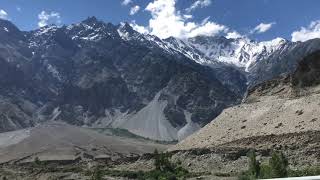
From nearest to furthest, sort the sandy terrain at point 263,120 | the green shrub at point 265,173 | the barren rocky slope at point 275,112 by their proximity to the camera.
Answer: the green shrub at point 265,173 → the sandy terrain at point 263,120 → the barren rocky slope at point 275,112

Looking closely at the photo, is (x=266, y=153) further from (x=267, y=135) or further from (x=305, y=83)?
(x=305, y=83)

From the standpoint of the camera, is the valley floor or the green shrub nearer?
the green shrub

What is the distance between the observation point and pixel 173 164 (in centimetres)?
8731

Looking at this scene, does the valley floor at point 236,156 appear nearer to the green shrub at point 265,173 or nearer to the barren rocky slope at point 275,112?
the barren rocky slope at point 275,112

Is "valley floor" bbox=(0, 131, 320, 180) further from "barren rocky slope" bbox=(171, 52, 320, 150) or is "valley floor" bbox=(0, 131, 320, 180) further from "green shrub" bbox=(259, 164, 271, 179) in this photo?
"green shrub" bbox=(259, 164, 271, 179)

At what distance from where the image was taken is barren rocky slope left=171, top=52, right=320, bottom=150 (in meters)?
94.9

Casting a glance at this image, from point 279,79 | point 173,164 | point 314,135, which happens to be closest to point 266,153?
point 314,135

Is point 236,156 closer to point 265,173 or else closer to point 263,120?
point 263,120

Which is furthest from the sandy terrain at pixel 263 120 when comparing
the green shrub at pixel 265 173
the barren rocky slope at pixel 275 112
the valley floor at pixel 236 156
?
the green shrub at pixel 265 173

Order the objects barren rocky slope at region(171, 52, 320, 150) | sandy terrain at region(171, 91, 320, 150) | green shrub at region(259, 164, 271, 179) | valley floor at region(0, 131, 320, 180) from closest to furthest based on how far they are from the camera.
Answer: green shrub at region(259, 164, 271, 179), valley floor at region(0, 131, 320, 180), sandy terrain at region(171, 91, 320, 150), barren rocky slope at region(171, 52, 320, 150)

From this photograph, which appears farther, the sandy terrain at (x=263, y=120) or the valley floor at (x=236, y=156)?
the sandy terrain at (x=263, y=120)

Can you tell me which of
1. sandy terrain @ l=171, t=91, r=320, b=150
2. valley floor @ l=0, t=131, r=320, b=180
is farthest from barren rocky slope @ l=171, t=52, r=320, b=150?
valley floor @ l=0, t=131, r=320, b=180

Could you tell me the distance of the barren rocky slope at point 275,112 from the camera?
3735 inches

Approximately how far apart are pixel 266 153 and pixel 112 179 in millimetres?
21975
